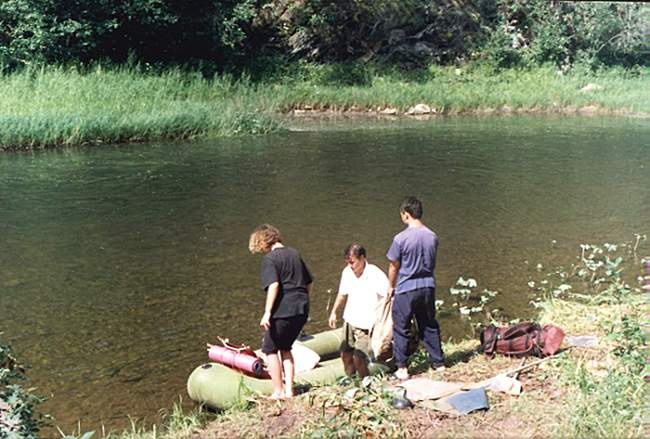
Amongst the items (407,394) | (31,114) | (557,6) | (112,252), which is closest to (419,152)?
(31,114)

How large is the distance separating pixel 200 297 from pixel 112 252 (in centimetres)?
258

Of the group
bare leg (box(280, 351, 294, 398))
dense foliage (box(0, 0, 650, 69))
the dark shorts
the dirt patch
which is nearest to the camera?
the dirt patch

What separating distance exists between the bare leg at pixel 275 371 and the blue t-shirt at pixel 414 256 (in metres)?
1.24

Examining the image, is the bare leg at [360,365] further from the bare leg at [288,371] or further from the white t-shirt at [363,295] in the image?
the bare leg at [288,371]

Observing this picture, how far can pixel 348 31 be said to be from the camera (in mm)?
37156

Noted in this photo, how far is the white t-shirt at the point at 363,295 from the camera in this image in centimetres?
754

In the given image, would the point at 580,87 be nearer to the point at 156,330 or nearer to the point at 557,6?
the point at 557,6

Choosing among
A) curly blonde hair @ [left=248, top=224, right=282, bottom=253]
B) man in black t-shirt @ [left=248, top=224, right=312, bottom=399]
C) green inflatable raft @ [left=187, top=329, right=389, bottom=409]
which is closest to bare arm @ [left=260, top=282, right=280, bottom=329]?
man in black t-shirt @ [left=248, top=224, right=312, bottom=399]

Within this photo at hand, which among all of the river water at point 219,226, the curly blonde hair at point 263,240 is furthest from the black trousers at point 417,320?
the river water at point 219,226

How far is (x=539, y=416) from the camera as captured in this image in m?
5.99

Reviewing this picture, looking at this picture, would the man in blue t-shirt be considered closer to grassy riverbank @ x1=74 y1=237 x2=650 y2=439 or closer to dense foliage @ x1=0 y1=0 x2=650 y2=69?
grassy riverbank @ x1=74 y1=237 x2=650 y2=439

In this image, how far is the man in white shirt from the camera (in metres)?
7.48

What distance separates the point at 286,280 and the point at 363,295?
3.21 ft

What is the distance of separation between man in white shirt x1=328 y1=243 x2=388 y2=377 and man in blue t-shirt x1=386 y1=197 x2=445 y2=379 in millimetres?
196
